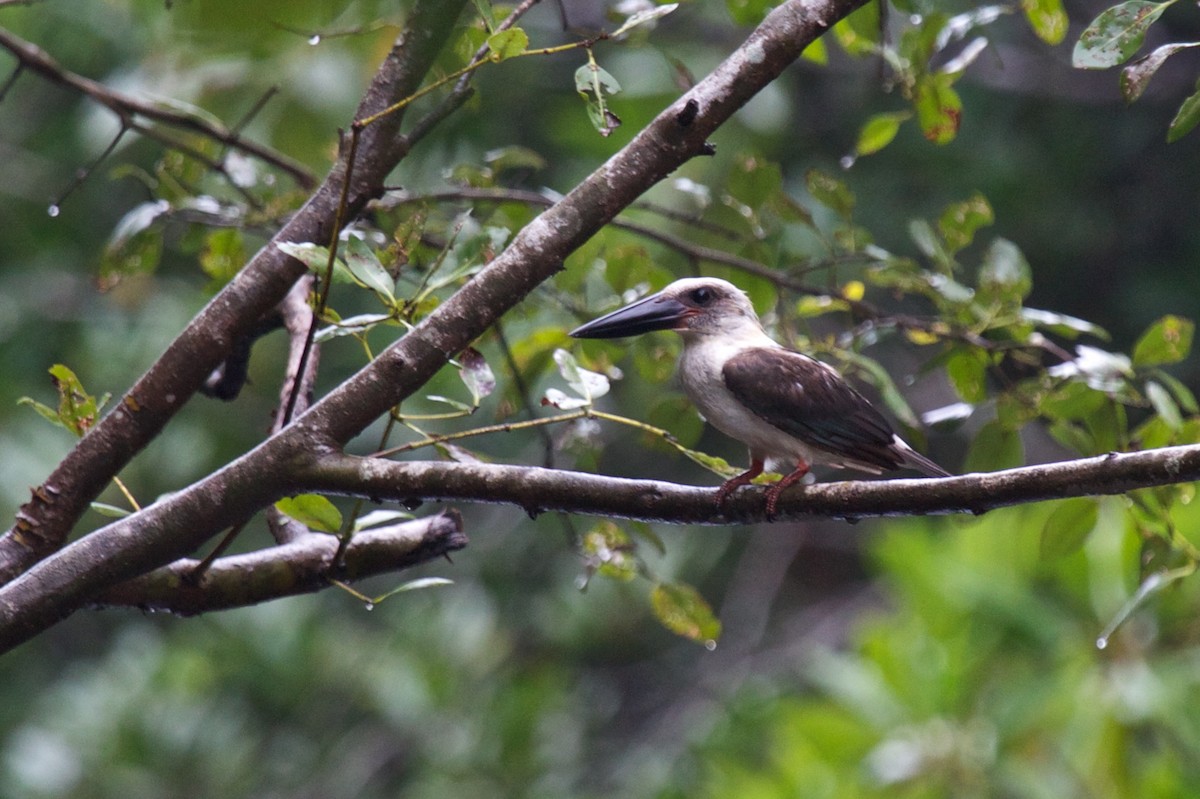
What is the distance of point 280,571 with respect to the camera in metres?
1.93

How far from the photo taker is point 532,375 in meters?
2.63

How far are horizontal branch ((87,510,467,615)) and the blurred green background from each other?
1.84 metres

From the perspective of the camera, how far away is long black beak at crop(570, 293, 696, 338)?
92.4 inches

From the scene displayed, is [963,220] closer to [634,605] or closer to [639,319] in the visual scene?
[639,319]

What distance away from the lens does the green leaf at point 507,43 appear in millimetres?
1601

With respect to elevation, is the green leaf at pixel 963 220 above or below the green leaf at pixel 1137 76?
below

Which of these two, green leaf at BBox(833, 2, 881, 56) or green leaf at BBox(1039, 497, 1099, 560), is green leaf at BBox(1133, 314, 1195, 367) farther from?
green leaf at BBox(833, 2, 881, 56)

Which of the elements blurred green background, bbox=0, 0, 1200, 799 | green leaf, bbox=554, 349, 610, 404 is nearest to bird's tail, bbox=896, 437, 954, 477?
green leaf, bbox=554, 349, 610, 404

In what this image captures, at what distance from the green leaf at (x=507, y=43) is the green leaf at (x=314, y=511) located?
0.68 m

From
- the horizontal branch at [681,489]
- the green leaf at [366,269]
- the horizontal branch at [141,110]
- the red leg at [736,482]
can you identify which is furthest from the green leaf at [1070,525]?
the horizontal branch at [141,110]

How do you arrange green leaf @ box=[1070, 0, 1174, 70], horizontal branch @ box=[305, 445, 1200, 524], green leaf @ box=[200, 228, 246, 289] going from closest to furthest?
horizontal branch @ box=[305, 445, 1200, 524]
green leaf @ box=[1070, 0, 1174, 70]
green leaf @ box=[200, 228, 246, 289]

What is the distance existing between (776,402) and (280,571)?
98 cm

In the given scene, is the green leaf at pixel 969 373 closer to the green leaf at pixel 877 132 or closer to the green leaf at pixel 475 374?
the green leaf at pixel 877 132

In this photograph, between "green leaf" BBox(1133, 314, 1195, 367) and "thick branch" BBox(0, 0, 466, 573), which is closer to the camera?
"thick branch" BBox(0, 0, 466, 573)
